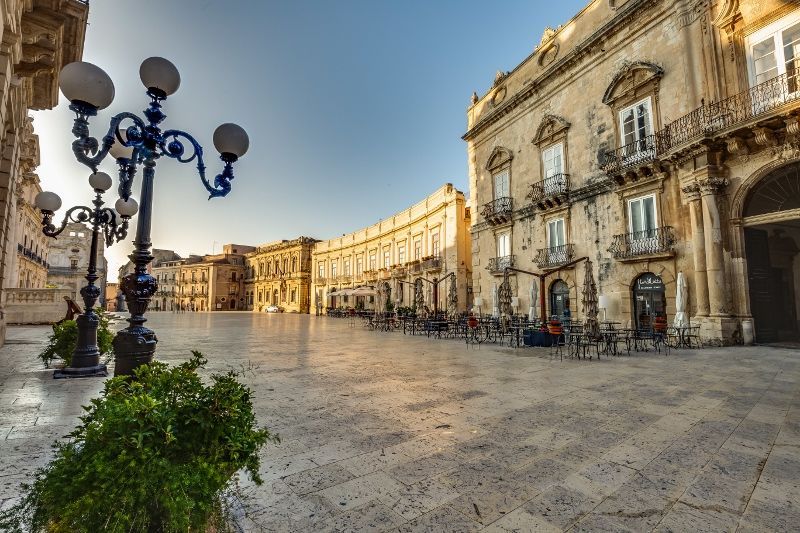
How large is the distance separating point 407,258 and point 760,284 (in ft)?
77.2

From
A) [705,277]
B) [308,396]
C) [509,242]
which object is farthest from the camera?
[509,242]

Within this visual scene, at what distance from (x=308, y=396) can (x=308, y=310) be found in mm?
46578

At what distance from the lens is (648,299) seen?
13.7 meters

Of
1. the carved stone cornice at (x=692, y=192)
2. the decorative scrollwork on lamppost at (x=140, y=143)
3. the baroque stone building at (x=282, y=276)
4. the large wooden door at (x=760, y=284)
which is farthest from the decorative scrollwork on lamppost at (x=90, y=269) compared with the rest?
the baroque stone building at (x=282, y=276)

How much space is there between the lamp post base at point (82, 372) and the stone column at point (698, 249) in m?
15.4

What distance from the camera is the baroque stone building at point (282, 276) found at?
5091 centimetres

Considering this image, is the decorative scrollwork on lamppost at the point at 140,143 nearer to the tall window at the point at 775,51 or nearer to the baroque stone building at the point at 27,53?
the baroque stone building at the point at 27,53

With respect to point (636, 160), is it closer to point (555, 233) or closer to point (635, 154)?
point (635, 154)

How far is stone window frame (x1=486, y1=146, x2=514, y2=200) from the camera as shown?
2069 cm

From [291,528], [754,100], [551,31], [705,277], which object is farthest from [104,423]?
[551,31]

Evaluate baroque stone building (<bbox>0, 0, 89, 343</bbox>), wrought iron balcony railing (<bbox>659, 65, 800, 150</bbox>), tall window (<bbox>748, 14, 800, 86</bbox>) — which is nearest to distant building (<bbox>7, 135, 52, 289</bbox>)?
baroque stone building (<bbox>0, 0, 89, 343</bbox>)

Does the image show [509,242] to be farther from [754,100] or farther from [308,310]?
[308,310]

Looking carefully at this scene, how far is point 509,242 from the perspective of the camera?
20203mm

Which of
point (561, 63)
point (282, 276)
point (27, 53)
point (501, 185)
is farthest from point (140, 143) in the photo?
point (282, 276)
